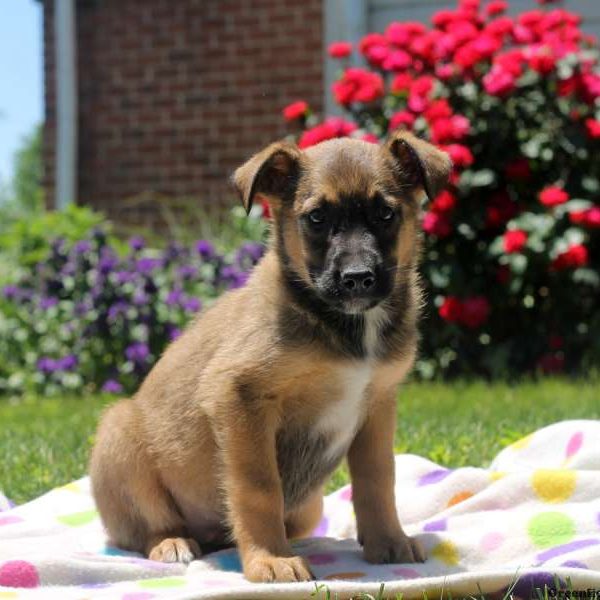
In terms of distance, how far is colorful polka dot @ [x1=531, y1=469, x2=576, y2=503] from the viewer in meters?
3.62

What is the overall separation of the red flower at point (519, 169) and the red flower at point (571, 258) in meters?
0.65

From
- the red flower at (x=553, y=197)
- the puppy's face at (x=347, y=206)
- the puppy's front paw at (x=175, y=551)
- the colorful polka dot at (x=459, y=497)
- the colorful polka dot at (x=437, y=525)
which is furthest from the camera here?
the red flower at (x=553, y=197)

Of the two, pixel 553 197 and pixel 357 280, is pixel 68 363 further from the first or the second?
pixel 357 280

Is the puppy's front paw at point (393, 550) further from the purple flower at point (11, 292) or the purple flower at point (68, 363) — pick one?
the purple flower at point (11, 292)

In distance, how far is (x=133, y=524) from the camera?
3.50m

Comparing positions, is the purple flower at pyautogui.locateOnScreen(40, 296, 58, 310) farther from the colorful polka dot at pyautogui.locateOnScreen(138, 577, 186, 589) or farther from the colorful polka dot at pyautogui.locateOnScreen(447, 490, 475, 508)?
the colorful polka dot at pyautogui.locateOnScreen(138, 577, 186, 589)

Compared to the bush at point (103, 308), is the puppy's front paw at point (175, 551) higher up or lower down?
higher up

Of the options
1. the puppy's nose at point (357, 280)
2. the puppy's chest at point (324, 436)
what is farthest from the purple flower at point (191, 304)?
the puppy's nose at point (357, 280)

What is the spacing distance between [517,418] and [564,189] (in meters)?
2.41

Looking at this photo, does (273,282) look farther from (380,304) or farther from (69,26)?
(69,26)

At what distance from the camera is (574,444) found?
412 cm

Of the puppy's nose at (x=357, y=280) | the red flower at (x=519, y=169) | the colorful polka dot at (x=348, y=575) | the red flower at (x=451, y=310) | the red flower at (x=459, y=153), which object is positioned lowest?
the red flower at (x=451, y=310)

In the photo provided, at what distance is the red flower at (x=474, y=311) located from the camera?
23.7ft

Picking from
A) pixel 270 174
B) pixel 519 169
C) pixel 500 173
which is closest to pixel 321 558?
pixel 270 174
